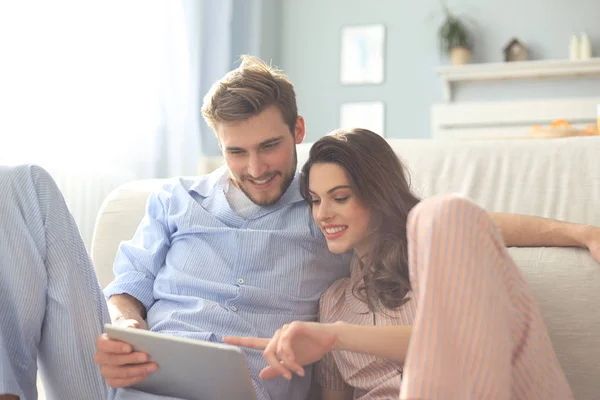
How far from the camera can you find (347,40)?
4.34 meters

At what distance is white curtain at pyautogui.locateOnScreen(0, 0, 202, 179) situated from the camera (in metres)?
2.42

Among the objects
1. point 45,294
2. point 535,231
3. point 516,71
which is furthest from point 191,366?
point 516,71

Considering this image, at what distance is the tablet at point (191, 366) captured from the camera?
106cm

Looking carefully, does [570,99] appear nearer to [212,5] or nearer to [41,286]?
[212,5]

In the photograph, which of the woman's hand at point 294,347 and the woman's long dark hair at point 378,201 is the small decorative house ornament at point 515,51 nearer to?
the woman's long dark hair at point 378,201

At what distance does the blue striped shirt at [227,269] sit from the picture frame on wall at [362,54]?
2.77 m

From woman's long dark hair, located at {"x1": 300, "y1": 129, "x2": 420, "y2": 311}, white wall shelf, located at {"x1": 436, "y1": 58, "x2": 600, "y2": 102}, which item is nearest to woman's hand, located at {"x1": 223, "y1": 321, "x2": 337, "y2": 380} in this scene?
woman's long dark hair, located at {"x1": 300, "y1": 129, "x2": 420, "y2": 311}

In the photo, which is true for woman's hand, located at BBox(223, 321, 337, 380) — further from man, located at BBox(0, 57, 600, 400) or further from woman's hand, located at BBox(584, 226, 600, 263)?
woman's hand, located at BBox(584, 226, 600, 263)

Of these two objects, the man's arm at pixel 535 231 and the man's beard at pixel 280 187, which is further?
the man's beard at pixel 280 187

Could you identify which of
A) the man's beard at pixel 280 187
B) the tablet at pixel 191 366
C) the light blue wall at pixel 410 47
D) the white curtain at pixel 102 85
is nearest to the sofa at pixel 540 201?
the man's beard at pixel 280 187

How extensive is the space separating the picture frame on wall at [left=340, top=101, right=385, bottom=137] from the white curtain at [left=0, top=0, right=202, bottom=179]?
107cm

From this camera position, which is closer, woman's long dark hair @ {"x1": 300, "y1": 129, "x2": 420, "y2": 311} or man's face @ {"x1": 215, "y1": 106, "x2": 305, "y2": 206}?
woman's long dark hair @ {"x1": 300, "y1": 129, "x2": 420, "y2": 311}

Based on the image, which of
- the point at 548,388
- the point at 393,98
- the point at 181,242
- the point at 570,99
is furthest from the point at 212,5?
the point at 548,388

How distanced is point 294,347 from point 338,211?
0.47 meters
